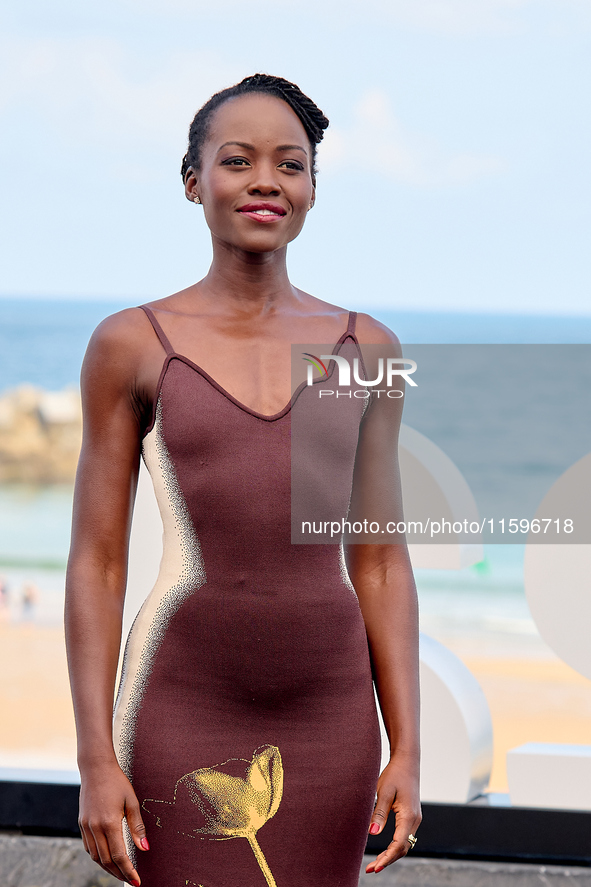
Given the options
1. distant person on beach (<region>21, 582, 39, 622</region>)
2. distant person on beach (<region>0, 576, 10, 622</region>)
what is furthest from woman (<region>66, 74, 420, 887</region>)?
distant person on beach (<region>21, 582, 39, 622</region>)

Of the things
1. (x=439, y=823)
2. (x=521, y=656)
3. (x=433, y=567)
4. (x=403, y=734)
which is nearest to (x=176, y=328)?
(x=403, y=734)

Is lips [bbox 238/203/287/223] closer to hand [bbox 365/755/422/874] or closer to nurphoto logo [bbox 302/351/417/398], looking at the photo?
nurphoto logo [bbox 302/351/417/398]

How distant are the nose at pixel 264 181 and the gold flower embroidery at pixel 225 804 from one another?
787mm

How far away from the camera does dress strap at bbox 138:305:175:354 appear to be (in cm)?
137

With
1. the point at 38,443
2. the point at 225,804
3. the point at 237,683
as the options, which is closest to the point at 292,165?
the point at 237,683

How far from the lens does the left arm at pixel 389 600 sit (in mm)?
1394

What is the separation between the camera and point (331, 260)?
14.2 metres

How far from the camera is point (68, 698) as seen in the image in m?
4.68

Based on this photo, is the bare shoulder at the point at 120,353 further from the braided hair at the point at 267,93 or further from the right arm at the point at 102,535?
the braided hair at the point at 267,93

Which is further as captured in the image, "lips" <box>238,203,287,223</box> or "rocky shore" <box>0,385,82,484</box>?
"rocky shore" <box>0,385,82,484</box>

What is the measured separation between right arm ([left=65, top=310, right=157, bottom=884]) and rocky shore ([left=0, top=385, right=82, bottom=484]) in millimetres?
6406

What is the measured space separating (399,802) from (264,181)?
91 cm

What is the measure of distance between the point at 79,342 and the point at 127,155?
350 cm

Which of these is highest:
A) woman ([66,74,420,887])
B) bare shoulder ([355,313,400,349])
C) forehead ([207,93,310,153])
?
forehead ([207,93,310,153])
